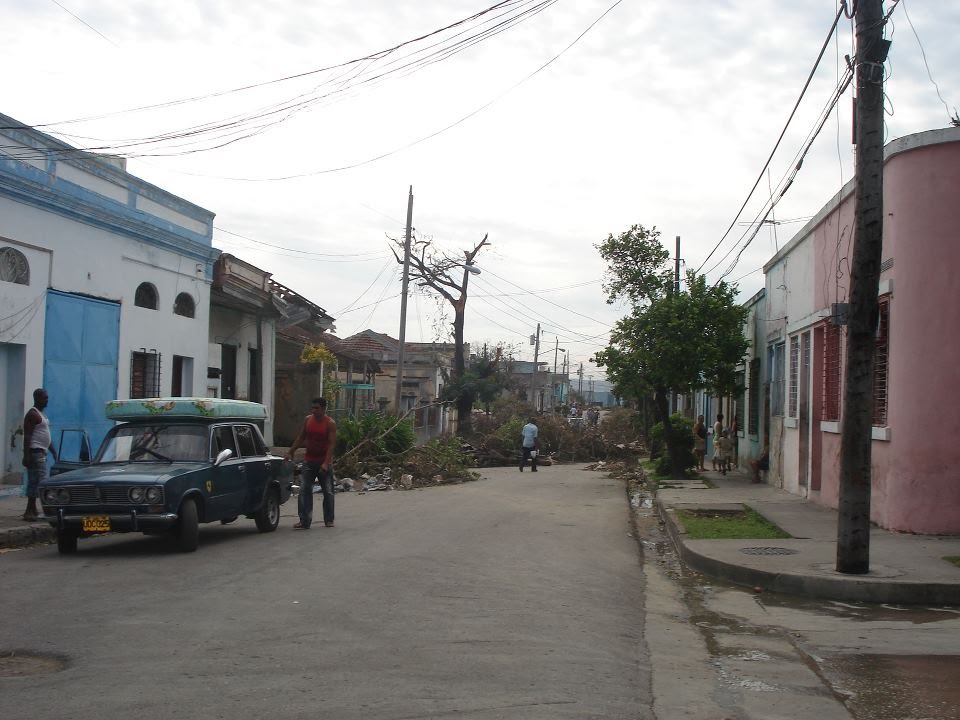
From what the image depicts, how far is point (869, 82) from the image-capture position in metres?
9.59

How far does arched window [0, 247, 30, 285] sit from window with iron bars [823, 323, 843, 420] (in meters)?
13.8

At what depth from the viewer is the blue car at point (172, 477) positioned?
11.1m

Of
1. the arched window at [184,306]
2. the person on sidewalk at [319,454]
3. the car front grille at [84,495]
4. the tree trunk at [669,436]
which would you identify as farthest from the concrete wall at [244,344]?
the car front grille at [84,495]

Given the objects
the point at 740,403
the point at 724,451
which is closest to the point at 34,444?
the point at 724,451

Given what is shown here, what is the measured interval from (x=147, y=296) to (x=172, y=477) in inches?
447

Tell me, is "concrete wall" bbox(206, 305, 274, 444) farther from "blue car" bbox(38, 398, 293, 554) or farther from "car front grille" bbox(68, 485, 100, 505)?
"car front grille" bbox(68, 485, 100, 505)

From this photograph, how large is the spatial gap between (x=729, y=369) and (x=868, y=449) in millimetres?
14516

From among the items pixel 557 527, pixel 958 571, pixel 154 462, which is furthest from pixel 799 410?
pixel 154 462

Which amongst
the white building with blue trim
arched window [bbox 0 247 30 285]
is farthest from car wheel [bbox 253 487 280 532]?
arched window [bbox 0 247 30 285]

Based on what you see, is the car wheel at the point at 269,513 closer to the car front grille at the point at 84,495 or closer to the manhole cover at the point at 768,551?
the car front grille at the point at 84,495

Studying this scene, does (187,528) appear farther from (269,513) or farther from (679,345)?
(679,345)

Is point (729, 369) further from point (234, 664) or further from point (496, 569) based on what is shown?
point (234, 664)

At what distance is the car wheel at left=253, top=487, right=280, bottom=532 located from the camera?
44.7 ft

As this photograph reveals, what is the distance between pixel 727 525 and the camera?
46.8 feet
